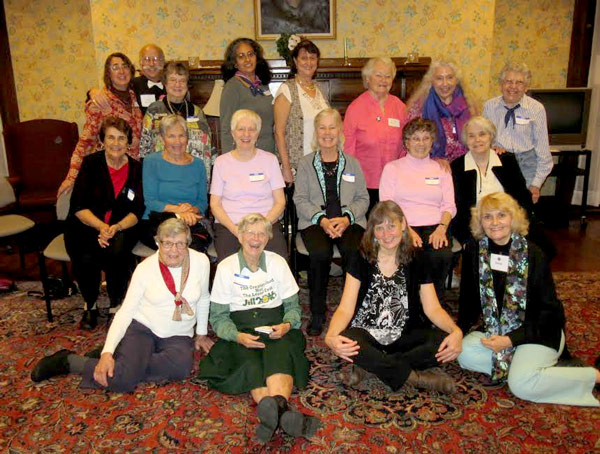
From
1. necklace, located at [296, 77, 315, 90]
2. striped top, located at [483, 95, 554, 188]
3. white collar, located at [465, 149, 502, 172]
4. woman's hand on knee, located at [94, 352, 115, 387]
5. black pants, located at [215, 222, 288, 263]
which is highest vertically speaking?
necklace, located at [296, 77, 315, 90]

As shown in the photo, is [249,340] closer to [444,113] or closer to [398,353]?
[398,353]

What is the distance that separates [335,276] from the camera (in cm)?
409

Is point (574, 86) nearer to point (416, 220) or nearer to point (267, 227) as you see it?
point (416, 220)

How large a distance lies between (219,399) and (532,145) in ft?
8.79

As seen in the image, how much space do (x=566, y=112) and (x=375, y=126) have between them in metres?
3.37

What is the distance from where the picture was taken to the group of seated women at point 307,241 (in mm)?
2465

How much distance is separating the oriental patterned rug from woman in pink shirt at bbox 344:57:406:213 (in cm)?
146

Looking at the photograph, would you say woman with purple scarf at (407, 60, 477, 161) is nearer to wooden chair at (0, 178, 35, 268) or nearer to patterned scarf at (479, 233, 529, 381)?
patterned scarf at (479, 233, 529, 381)

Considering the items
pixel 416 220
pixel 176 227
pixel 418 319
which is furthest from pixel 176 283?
pixel 416 220

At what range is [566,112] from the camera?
18.8 feet

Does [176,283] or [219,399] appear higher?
[176,283]

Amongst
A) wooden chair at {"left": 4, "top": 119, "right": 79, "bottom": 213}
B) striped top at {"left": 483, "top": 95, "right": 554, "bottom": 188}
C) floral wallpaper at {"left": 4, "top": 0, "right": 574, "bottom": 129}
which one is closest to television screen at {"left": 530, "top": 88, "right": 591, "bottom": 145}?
floral wallpaper at {"left": 4, "top": 0, "right": 574, "bottom": 129}

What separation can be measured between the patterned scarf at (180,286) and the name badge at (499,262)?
157cm

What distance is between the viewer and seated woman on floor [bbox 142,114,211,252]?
3242 mm
